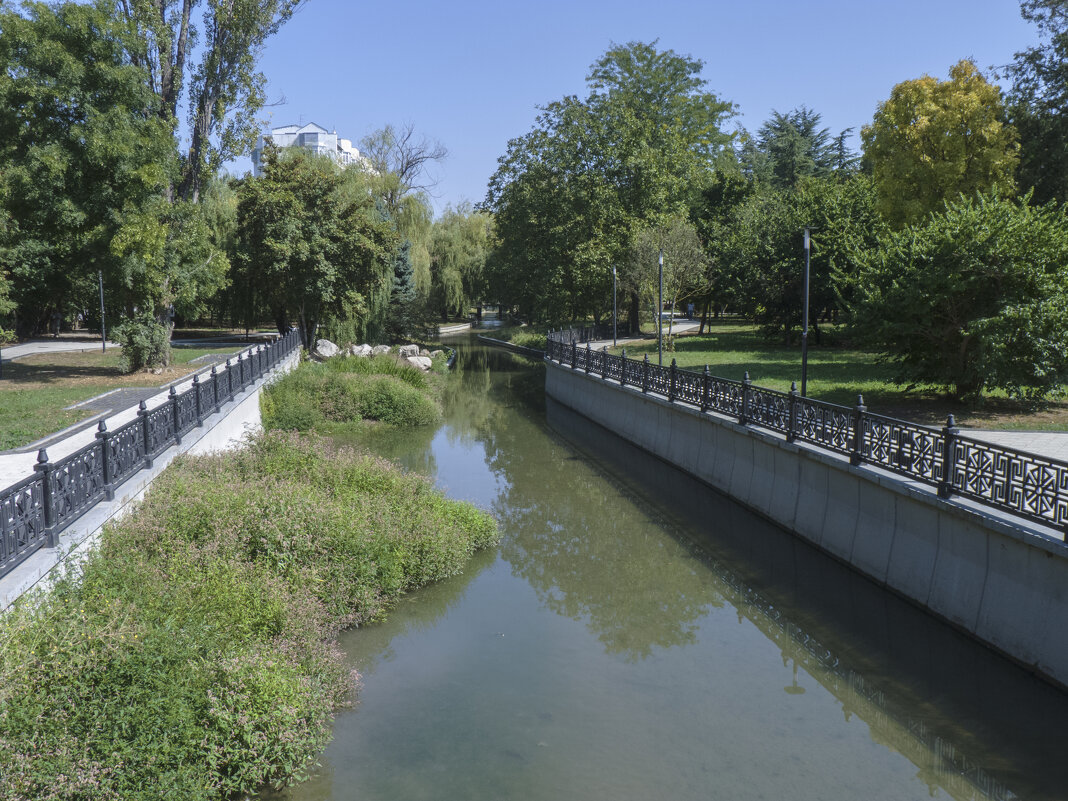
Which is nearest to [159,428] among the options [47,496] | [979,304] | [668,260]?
[47,496]

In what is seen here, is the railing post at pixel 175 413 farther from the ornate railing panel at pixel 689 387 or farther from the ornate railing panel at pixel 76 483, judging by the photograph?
the ornate railing panel at pixel 689 387

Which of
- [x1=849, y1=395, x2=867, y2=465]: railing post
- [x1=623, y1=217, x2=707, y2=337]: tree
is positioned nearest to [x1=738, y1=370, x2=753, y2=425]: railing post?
[x1=849, y1=395, x2=867, y2=465]: railing post

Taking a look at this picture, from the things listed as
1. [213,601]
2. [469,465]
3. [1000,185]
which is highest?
[1000,185]

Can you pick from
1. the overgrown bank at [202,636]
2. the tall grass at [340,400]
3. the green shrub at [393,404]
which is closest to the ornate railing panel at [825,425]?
the overgrown bank at [202,636]

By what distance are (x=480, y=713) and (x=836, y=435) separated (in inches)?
294

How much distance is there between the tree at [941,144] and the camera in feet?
102

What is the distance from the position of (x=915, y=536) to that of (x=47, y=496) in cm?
1021

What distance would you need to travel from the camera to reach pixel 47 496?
8.11m

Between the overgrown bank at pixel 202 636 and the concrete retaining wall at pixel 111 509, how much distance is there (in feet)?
0.61

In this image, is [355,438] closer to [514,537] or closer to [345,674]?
[514,537]

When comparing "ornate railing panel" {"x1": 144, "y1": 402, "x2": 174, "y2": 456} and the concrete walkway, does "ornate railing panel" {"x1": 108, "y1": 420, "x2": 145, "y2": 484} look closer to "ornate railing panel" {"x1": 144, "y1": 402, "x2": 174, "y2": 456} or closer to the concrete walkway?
"ornate railing panel" {"x1": 144, "y1": 402, "x2": 174, "y2": 456}

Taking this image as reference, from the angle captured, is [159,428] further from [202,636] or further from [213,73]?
[213,73]

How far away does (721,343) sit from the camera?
1564 inches

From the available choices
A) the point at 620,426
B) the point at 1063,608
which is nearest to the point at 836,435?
the point at 1063,608
